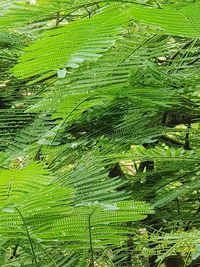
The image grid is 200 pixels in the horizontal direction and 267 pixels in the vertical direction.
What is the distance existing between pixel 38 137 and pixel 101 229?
0.42 metres

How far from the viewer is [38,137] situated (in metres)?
0.91

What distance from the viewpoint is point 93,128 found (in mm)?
852

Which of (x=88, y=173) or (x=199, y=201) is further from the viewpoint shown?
(x=199, y=201)

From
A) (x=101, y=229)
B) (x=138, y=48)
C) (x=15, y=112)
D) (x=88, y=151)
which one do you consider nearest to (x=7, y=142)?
(x=15, y=112)

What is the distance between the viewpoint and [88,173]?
2.14ft

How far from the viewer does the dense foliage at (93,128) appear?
0.47 meters

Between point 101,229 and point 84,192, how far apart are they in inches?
4.1

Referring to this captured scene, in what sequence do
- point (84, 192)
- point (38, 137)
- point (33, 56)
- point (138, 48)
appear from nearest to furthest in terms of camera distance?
point (33, 56) < point (84, 192) < point (138, 48) < point (38, 137)

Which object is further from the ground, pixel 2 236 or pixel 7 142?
pixel 2 236

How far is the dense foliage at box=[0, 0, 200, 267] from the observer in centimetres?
47

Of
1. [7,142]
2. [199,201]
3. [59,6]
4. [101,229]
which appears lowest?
[199,201]

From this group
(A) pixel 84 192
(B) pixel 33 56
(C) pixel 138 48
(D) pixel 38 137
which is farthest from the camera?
(D) pixel 38 137

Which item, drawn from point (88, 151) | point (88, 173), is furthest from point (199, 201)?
point (88, 173)

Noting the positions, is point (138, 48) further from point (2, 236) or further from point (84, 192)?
point (2, 236)
